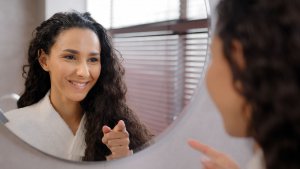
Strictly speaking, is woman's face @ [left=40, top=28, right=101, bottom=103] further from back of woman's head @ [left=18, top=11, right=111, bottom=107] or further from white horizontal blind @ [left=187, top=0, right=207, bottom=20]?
white horizontal blind @ [left=187, top=0, right=207, bottom=20]

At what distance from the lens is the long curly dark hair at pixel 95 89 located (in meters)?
0.65

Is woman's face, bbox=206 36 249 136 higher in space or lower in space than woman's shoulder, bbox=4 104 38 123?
higher

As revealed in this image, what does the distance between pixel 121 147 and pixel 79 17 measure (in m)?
0.30

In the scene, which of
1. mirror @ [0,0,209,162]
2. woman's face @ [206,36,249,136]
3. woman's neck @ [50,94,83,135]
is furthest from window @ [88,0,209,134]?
woman's face @ [206,36,249,136]

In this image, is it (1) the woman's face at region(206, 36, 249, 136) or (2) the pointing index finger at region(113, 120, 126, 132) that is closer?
(1) the woman's face at region(206, 36, 249, 136)

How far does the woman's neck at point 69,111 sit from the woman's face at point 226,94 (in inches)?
11.9

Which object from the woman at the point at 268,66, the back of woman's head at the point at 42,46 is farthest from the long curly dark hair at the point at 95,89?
the woman at the point at 268,66

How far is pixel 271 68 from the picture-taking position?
41 centimetres

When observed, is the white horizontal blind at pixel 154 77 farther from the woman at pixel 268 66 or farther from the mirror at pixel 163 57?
the woman at pixel 268 66

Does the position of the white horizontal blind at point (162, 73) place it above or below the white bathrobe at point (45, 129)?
above

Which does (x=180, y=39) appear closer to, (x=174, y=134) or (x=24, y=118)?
(x=174, y=134)

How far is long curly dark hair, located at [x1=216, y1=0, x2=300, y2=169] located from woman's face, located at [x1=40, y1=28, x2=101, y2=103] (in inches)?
12.5

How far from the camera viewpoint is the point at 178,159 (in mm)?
832

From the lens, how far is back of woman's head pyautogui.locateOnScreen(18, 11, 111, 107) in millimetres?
645
